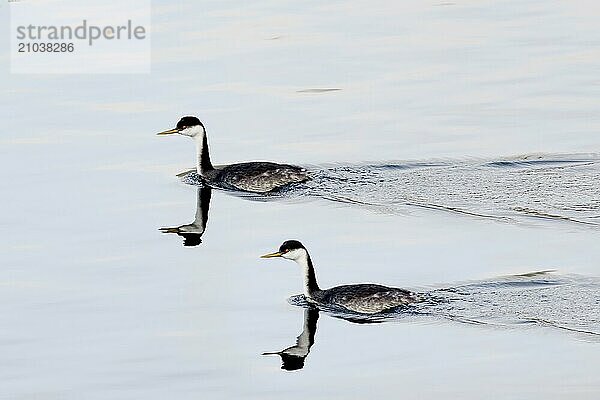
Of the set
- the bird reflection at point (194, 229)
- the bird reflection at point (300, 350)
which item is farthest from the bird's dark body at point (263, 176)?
the bird reflection at point (300, 350)

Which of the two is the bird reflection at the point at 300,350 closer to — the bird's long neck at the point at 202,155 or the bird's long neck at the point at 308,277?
the bird's long neck at the point at 308,277

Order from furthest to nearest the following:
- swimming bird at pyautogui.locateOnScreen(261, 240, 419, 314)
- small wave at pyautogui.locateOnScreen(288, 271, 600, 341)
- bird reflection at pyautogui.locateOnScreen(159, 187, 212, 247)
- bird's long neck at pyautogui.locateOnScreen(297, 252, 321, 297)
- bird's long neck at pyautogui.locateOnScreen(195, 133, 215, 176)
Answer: bird's long neck at pyautogui.locateOnScreen(195, 133, 215, 176) < bird reflection at pyautogui.locateOnScreen(159, 187, 212, 247) < bird's long neck at pyautogui.locateOnScreen(297, 252, 321, 297) < swimming bird at pyautogui.locateOnScreen(261, 240, 419, 314) < small wave at pyautogui.locateOnScreen(288, 271, 600, 341)

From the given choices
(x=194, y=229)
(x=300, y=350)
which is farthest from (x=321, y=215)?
(x=300, y=350)

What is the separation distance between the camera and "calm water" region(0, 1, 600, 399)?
Result: 14.9 m

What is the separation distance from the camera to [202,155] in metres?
22.9

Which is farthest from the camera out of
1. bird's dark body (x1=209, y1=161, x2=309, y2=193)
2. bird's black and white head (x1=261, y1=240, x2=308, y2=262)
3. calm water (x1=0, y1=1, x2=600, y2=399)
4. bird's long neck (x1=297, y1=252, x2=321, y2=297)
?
bird's dark body (x1=209, y1=161, x2=309, y2=193)

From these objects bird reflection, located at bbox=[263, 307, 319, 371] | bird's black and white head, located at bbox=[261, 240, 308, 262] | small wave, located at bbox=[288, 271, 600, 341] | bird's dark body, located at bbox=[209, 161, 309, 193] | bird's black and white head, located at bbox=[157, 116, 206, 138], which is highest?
bird's black and white head, located at bbox=[157, 116, 206, 138]

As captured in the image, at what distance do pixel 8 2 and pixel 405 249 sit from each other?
63.6 ft

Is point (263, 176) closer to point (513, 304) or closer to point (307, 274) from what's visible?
point (307, 274)

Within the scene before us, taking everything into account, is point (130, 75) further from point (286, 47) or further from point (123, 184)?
point (123, 184)

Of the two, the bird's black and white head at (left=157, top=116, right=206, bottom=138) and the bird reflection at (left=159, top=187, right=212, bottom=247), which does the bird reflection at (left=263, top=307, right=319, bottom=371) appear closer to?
the bird reflection at (left=159, top=187, right=212, bottom=247)

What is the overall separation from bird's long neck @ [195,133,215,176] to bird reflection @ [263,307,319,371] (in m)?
6.78

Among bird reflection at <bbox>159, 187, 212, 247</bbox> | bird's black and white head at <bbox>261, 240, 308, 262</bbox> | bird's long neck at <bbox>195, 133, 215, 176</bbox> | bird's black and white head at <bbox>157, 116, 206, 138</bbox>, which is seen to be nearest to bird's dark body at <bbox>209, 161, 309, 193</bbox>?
bird reflection at <bbox>159, 187, 212, 247</bbox>

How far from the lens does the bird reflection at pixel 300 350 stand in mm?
14945
